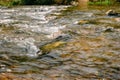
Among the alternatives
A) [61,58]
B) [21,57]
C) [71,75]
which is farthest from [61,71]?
[21,57]

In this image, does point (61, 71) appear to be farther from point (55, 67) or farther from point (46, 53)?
point (46, 53)

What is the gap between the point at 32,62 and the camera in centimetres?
675

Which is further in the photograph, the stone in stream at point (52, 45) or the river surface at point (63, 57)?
the stone in stream at point (52, 45)

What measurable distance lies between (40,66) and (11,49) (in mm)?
2112

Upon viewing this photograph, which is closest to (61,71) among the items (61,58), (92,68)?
(92,68)

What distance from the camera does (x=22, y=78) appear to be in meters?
5.32

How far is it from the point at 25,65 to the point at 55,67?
0.71 m

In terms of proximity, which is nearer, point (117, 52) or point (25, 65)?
point (25, 65)

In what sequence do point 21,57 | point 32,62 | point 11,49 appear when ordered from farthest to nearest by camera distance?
point 11,49
point 21,57
point 32,62

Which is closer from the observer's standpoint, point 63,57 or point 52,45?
point 63,57

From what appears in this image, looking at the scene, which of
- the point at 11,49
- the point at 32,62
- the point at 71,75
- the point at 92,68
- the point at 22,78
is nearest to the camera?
the point at 22,78

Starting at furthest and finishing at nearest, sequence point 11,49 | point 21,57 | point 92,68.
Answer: point 11,49, point 21,57, point 92,68

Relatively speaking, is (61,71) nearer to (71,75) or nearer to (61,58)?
(71,75)

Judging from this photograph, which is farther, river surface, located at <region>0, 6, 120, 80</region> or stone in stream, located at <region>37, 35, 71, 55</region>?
stone in stream, located at <region>37, 35, 71, 55</region>
